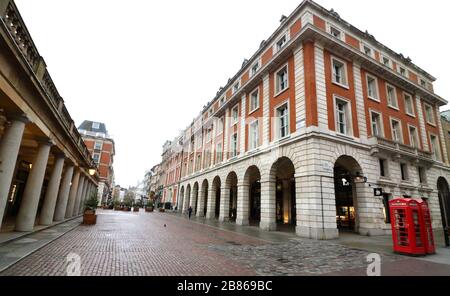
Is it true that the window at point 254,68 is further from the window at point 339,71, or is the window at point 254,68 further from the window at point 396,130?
the window at point 396,130

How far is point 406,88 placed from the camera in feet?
76.3

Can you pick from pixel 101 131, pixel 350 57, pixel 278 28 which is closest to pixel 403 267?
pixel 350 57

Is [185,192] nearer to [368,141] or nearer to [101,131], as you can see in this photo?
[368,141]

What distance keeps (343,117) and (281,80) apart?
6024 mm

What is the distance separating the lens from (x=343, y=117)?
17484 mm

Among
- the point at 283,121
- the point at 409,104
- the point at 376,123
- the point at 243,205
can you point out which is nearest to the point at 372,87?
the point at 376,123

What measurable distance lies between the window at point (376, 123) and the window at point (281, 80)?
24.7 feet

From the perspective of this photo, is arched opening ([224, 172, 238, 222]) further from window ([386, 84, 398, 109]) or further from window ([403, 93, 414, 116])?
window ([403, 93, 414, 116])

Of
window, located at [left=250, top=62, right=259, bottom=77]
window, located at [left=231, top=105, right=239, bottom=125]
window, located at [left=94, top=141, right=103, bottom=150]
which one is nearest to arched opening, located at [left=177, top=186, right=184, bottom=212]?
window, located at [left=231, top=105, right=239, bottom=125]

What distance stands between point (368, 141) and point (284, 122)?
6.40m

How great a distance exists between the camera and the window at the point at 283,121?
59.5 feet

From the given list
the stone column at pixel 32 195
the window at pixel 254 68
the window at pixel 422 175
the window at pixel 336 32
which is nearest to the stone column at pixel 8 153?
the stone column at pixel 32 195
